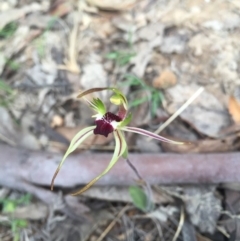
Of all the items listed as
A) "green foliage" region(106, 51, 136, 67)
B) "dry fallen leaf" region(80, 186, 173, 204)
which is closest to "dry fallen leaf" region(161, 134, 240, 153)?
"dry fallen leaf" region(80, 186, 173, 204)

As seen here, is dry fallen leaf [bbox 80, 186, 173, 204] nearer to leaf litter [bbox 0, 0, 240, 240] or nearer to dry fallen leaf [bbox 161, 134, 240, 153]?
leaf litter [bbox 0, 0, 240, 240]

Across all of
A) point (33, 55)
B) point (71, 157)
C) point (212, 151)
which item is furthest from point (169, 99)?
point (33, 55)

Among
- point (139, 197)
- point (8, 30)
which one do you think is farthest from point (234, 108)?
point (8, 30)

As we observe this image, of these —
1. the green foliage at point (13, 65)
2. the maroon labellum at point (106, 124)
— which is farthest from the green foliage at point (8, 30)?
the maroon labellum at point (106, 124)

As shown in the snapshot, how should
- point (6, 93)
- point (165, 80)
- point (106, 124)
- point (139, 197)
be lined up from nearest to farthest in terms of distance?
point (106, 124) < point (139, 197) < point (165, 80) < point (6, 93)

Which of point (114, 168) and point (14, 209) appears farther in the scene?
point (14, 209)

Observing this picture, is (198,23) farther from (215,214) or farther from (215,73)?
(215,214)

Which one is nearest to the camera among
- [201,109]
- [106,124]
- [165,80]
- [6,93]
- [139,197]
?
[106,124]

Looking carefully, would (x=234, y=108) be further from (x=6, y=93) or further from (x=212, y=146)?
(x=6, y=93)
